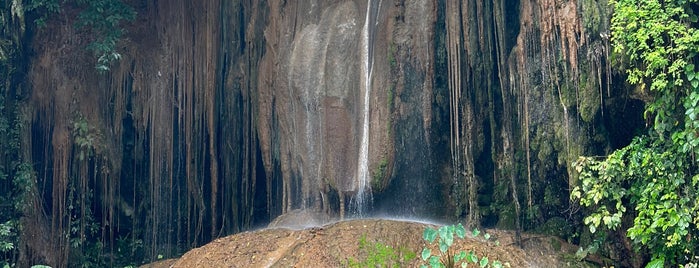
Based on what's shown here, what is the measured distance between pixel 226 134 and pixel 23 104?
121 inches

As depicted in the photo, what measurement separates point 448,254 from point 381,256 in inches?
32.5

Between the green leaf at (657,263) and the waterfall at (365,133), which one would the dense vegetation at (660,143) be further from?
the waterfall at (365,133)

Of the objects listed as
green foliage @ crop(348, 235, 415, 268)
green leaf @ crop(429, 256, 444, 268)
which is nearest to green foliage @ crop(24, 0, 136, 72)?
green foliage @ crop(348, 235, 415, 268)

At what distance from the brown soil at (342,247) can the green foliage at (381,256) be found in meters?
0.05

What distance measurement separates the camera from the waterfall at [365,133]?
36.5ft

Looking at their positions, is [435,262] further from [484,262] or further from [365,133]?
[365,133]

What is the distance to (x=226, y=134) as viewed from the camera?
41.3ft

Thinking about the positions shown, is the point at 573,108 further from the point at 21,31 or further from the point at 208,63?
the point at 21,31

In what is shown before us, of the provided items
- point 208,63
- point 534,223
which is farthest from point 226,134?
point 534,223

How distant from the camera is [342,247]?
369 inches

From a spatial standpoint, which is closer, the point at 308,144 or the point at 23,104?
the point at 308,144

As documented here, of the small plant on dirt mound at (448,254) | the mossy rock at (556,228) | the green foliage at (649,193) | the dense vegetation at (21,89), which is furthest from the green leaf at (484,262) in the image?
the dense vegetation at (21,89)

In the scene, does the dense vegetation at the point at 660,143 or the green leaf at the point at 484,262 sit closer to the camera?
the green leaf at the point at 484,262

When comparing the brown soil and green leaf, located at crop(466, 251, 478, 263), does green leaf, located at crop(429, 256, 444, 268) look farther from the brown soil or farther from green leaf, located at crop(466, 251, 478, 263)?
the brown soil
